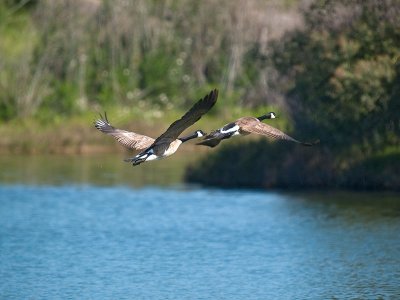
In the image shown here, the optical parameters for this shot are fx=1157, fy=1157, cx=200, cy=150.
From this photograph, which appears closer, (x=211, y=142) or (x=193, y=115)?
(x=193, y=115)

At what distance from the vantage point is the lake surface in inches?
639

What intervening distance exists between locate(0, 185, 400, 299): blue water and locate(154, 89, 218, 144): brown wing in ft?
7.11

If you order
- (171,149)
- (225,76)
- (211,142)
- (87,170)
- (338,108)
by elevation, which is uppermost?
(225,76)

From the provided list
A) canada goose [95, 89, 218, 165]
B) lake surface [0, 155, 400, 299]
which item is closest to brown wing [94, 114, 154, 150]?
canada goose [95, 89, 218, 165]

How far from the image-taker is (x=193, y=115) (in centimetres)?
1377

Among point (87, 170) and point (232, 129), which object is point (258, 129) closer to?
point (232, 129)

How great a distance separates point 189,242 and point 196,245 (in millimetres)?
366

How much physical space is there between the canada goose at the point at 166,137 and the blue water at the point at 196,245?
78.6 inches

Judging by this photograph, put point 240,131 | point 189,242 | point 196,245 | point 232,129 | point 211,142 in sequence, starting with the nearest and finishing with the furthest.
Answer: point 211,142
point 232,129
point 240,131
point 196,245
point 189,242

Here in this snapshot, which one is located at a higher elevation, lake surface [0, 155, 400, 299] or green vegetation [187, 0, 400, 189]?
green vegetation [187, 0, 400, 189]

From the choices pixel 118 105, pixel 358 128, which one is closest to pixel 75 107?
pixel 118 105

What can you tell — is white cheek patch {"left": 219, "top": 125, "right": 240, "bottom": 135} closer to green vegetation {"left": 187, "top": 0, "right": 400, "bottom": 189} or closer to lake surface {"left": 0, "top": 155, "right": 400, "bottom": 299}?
lake surface {"left": 0, "top": 155, "right": 400, "bottom": 299}

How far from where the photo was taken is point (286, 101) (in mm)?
29656

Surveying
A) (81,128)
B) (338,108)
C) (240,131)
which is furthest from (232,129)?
(81,128)
